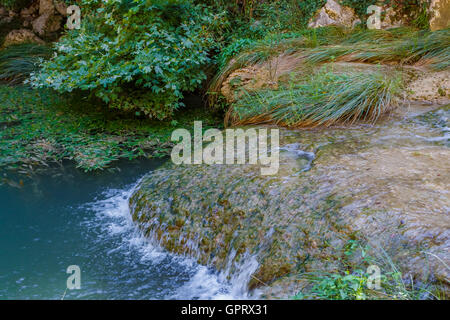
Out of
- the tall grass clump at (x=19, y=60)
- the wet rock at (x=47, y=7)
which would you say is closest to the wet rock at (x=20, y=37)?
the tall grass clump at (x=19, y=60)

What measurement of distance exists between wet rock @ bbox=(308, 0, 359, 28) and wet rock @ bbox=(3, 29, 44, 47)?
6001 mm

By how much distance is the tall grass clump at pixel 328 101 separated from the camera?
434cm

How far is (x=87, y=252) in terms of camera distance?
11.0 feet

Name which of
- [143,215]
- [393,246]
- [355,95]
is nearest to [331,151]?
[355,95]

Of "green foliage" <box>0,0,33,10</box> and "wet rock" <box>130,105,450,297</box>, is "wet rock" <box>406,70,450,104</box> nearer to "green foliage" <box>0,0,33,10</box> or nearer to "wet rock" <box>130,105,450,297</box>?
"wet rock" <box>130,105,450,297</box>

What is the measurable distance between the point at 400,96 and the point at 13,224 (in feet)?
13.4

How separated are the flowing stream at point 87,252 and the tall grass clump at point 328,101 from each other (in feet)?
5.58

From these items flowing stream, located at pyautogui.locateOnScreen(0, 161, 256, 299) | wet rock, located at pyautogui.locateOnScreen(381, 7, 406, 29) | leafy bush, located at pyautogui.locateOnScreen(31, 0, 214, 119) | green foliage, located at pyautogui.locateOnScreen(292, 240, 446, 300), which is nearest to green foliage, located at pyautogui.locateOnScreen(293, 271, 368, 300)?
green foliage, located at pyautogui.locateOnScreen(292, 240, 446, 300)

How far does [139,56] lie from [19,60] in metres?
4.23

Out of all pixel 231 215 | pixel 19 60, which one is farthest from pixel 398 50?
pixel 19 60

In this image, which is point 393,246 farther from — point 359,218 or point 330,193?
point 330,193

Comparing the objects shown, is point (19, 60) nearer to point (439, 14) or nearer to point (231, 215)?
point (231, 215)

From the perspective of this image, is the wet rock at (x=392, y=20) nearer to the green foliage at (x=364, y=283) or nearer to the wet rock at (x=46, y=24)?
the green foliage at (x=364, y=283)

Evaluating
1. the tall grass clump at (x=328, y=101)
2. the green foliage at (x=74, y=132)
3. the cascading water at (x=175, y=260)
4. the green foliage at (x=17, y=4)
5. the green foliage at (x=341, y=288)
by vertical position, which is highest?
the green foliage at (x=17, y=4)
